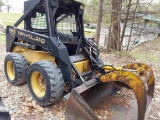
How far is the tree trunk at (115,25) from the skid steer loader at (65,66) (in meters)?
4.07

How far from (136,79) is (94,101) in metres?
1.19

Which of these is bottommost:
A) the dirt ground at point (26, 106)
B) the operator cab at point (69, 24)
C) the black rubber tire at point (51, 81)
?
the dirt ground at point (26, 106)

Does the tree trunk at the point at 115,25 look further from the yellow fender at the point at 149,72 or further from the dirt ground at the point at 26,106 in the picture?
the yellow fender at the point at 149,72

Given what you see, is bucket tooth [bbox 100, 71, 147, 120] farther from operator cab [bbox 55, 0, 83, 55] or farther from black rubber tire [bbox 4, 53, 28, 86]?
black rubber tire [bbox 4, 53, 28, 86]

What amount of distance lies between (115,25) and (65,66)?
18.2ft

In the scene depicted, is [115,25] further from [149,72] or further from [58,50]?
[58,50]

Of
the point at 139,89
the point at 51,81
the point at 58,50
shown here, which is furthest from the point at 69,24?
the point at 139,89

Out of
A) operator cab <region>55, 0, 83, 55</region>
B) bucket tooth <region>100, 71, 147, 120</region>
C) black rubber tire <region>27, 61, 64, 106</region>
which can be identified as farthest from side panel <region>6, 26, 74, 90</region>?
bucket tooth <region>100, 71, 147, 120</region>

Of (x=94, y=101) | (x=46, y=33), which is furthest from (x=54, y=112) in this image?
(x=46, y=33)

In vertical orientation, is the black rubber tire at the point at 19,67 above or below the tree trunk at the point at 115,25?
below

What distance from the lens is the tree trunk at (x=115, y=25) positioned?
25.3ft

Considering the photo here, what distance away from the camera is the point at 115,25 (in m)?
8.06

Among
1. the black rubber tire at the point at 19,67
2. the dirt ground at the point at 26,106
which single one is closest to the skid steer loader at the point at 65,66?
the black rubber tire at the point at 19,67

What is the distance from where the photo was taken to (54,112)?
3.16 metres
